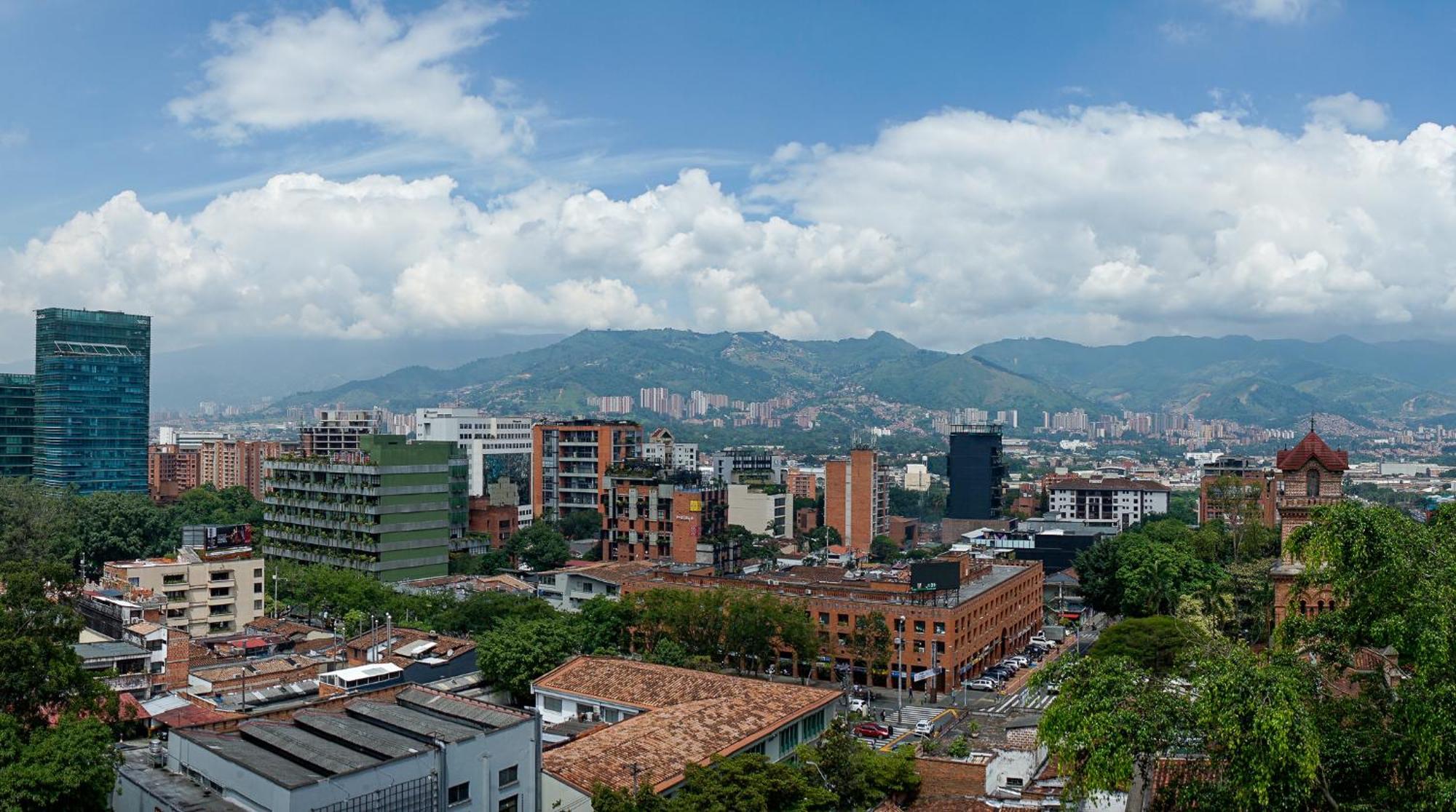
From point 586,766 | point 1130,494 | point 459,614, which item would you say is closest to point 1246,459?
point 1130,494

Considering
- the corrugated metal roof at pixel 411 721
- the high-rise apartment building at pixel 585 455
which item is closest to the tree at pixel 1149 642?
the corrugated metal roof at pixel 411 721

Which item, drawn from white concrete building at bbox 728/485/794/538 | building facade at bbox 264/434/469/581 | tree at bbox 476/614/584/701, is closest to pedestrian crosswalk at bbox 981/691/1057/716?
tree at bbox 476/614/584/701

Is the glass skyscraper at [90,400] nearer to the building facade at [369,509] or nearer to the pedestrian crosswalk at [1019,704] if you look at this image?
the building facade at [369,509]

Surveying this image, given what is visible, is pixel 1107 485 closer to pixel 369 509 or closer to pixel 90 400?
pixel 369 509

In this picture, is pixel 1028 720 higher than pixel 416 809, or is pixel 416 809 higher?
pixel 416 809

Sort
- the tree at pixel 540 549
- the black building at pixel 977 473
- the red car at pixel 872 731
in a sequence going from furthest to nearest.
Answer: the black building at pixel 977 473 < the tree at pixel 540 549 < the red car at pixel 872 731

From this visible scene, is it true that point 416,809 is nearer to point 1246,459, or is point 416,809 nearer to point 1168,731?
point 1168,731

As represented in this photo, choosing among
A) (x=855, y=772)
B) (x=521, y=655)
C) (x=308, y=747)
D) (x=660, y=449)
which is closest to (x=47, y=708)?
(x=308, y=747)
